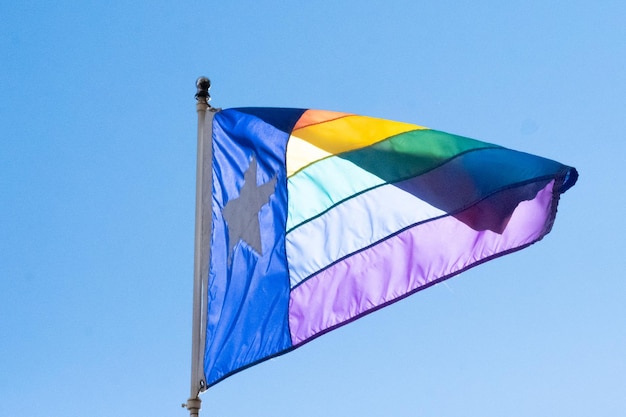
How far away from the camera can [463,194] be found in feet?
40.0

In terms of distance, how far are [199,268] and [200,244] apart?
0.26 m

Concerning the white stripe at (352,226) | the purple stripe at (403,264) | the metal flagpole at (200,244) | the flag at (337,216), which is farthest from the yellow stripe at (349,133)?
the purple stripe at (403,264)

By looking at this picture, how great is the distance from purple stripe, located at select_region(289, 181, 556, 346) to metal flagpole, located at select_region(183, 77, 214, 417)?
0.92m

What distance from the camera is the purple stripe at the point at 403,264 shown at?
11.8m

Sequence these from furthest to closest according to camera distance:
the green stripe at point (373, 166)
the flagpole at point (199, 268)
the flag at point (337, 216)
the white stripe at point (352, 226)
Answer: the green stripe at point (373, 166)
the white stripe at point (352, 226)
the flag at point (337, 216)
the flagpole at point (199, 268)

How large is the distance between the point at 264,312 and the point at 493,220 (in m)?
Result: 2.49

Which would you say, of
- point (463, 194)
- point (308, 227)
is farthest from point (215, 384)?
point (463, 194)

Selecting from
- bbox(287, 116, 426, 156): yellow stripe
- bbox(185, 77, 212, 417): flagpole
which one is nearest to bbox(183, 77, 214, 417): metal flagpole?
bbox(185, 77, 212, 417): flagpole

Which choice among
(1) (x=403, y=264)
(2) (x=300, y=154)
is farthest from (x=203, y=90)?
(1) (x=403, y=264)

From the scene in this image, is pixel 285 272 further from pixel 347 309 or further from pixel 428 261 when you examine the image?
pixel 428 261

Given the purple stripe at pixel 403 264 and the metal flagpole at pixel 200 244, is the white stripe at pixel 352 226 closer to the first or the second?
the purple stripe at pixel 403 264

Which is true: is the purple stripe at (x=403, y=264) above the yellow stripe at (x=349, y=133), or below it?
below

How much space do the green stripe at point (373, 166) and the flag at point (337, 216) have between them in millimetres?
11

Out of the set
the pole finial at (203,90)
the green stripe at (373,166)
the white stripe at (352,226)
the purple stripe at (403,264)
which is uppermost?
the pole finial at (203,90)
